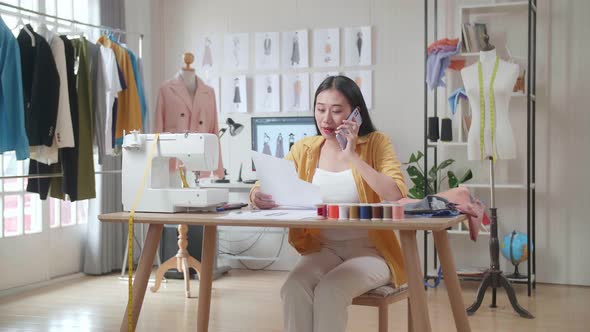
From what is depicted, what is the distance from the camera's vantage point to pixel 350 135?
2.52 m

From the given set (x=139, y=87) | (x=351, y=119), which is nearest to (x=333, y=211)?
(x=351, y=119)

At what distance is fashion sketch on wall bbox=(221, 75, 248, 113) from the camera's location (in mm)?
5668

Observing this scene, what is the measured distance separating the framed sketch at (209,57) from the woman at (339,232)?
311 cm

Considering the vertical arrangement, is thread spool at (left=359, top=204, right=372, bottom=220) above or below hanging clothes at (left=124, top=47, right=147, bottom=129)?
below

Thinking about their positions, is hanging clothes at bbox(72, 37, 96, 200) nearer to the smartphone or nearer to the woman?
the woman

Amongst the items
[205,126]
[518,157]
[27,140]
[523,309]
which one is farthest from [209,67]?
[523,309]

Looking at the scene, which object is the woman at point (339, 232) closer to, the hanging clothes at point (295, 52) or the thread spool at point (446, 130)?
the thread spool at point (446, 130)

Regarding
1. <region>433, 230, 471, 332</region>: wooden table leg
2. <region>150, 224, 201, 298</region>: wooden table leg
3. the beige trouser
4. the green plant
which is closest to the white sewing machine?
the beige trouser

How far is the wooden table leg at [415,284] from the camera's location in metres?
2.16

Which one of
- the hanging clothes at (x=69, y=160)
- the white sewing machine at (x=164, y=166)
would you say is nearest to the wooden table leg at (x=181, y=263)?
the hanging clothes at (x=69, y=160)

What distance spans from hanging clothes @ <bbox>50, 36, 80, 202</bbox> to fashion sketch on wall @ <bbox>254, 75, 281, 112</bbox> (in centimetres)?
167

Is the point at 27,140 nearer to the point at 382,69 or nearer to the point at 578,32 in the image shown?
the point at 382,69

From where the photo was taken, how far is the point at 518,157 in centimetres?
498

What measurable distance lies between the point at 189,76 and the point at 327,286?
287 cm
